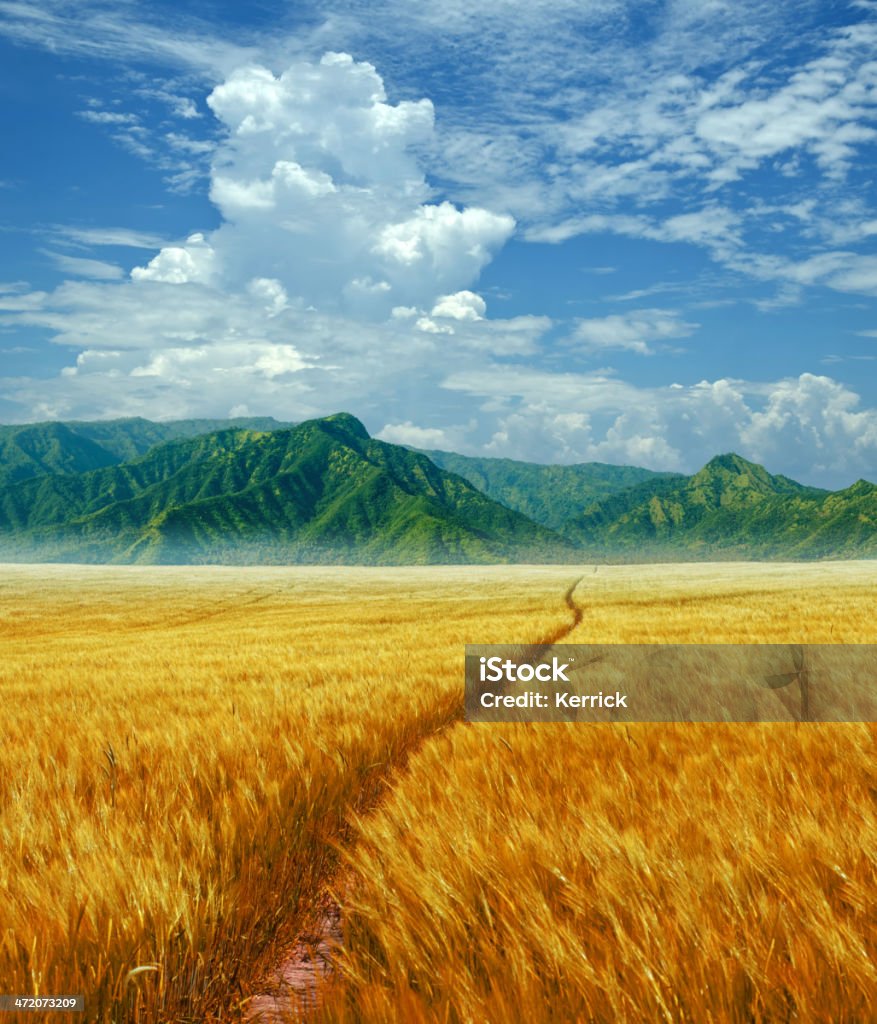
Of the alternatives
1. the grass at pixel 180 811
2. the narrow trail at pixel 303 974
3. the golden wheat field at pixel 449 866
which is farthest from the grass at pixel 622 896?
the grass at pixel 180 811

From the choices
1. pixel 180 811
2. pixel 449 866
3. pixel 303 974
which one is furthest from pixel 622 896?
pixel 180 811

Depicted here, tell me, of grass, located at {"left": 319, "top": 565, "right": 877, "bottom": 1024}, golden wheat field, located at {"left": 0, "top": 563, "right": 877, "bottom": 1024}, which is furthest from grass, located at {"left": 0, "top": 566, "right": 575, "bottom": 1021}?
grass, located at {"left": 319, "top": 565, "right": 877, "bottom": 1024}

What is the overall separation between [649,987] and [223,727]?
4.90 metres

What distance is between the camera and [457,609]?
45.2 m

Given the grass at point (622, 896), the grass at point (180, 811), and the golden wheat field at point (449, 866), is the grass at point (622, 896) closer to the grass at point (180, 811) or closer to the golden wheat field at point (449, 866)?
the golden wheat field at point (449, 866)

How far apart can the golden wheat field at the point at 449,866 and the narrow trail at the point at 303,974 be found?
0.23 feet

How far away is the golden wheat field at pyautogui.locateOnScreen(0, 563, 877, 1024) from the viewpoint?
6.64 feet

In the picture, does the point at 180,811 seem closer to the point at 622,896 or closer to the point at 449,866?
the point at 449,866

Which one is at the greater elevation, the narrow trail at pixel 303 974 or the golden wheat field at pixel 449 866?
the golden wheat field at pixel 449 866

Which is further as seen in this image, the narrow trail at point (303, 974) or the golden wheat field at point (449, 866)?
the narrow trail at point (303, 974)

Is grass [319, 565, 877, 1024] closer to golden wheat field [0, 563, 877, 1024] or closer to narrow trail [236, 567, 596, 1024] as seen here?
golden wheat field [0, 563, 877, 1024]

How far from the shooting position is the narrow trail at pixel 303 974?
2377 millimetres

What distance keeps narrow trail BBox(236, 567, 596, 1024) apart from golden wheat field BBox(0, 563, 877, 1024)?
Result: 0.23 ft

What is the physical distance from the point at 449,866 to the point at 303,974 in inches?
30.3
